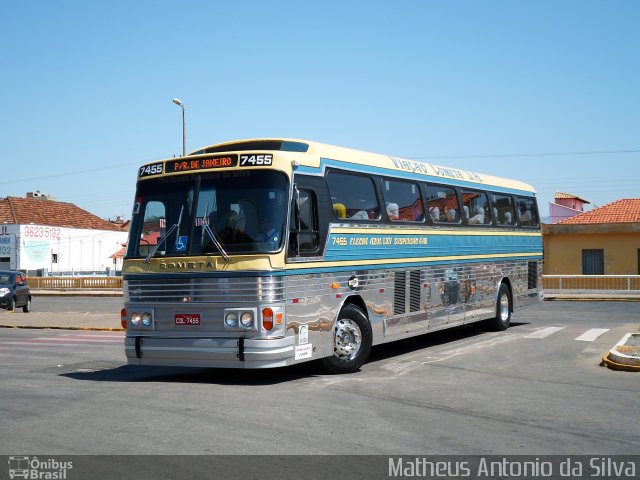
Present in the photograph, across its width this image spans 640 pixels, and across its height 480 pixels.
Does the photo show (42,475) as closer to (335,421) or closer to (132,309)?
(335,421)

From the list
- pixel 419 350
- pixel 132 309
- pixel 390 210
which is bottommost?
pixel 419 350

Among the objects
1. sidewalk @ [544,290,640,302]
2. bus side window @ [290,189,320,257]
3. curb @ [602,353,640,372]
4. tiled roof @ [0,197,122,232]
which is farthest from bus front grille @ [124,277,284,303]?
tiled roof @ [0,197,122,232]

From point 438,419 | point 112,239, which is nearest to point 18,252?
point 112,239

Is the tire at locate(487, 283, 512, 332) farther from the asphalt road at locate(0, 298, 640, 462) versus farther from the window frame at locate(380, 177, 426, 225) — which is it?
the window frame at locate(380, 177, 426, 225)

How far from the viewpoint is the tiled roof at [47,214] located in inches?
2616

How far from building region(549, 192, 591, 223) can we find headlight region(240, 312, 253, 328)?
187ft

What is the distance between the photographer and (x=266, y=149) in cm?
1163

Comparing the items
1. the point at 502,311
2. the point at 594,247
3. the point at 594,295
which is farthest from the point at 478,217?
the point at 594,247

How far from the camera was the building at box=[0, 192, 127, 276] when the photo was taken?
63.0 m

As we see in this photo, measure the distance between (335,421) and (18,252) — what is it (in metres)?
59.5

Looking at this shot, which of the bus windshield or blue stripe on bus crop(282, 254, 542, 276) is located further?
blue stripe on bus crop(282, 254, 542, 276)

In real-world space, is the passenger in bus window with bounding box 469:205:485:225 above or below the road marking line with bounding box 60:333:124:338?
above

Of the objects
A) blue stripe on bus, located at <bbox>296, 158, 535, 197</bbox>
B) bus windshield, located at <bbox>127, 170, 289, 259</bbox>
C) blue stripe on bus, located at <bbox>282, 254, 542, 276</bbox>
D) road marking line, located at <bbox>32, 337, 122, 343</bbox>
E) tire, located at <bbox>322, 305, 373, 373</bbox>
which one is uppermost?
blue stripe on bus, located at <bbox>296, 158, 535, 197</bbox>

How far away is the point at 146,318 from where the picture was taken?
11367mm
